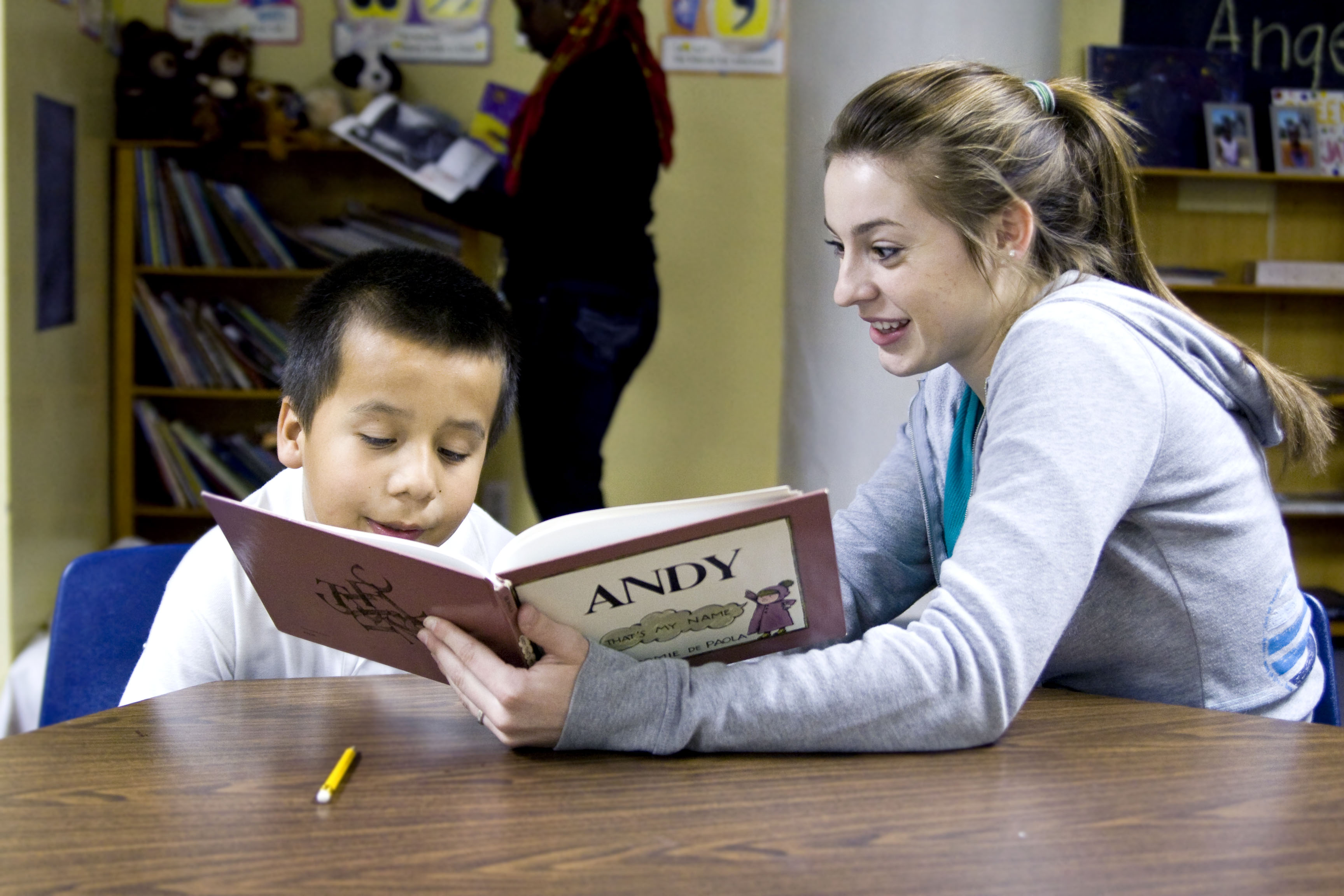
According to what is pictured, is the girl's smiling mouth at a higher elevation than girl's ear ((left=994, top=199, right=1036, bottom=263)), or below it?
below

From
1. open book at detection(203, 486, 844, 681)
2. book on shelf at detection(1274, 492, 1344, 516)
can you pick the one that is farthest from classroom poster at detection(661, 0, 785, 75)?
open book at detection(203, 486, 844, 681)

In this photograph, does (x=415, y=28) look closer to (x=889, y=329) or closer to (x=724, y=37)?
(x=724, y=37)

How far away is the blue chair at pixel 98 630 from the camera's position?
1.22 metres

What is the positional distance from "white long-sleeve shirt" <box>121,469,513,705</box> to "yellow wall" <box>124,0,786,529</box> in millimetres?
2298

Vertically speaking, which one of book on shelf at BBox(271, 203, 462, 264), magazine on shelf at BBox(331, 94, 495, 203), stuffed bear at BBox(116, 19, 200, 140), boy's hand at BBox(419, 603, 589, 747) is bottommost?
boy's hand at BBox(419, 603, 589, 747)

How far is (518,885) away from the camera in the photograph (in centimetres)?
60

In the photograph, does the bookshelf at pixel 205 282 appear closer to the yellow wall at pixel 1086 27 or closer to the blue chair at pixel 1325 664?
the yellow wall at pixel 1086 27

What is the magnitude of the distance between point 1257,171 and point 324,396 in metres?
3.21

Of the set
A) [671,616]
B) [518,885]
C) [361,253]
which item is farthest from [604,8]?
[518,885]

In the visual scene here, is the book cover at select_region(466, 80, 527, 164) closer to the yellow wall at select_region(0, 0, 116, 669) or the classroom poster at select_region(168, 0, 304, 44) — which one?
the classroom poster at select_region(168, 0, 304, 44)

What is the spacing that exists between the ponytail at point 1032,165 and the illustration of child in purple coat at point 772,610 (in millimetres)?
421

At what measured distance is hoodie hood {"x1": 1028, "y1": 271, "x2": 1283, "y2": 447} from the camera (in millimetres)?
933

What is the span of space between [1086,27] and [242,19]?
101 inches

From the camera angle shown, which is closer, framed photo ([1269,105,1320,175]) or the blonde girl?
the blonde girl
